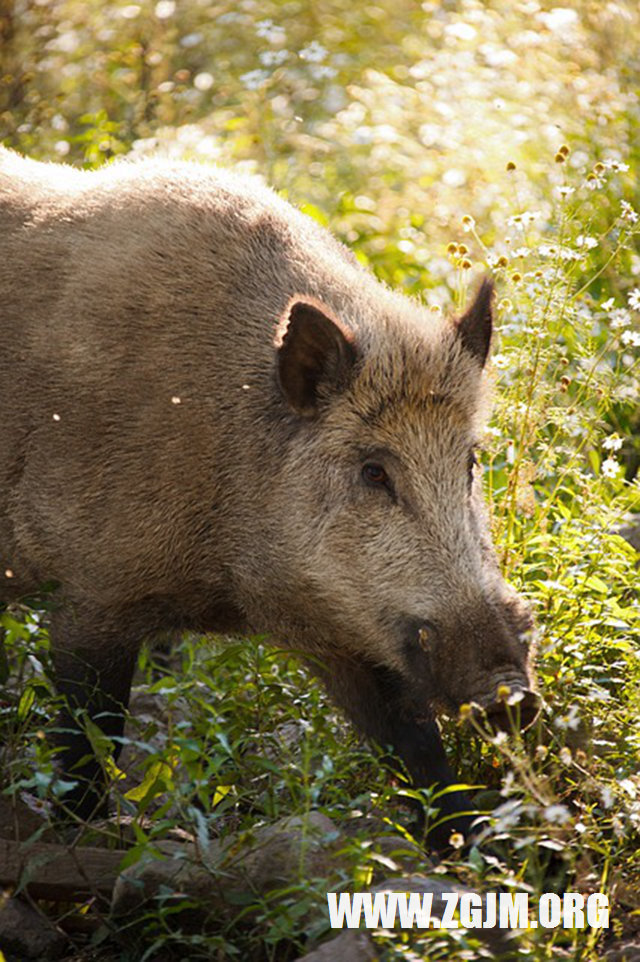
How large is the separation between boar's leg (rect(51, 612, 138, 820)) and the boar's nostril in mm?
1234

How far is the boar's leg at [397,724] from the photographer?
4484 millimetres

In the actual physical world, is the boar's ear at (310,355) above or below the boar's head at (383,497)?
above

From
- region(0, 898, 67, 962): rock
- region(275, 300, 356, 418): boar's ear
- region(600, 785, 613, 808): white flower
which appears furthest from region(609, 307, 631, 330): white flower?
region(0, 898, 67, 962): rock

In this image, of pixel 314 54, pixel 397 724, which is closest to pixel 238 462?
pixel 397 724

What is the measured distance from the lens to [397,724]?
4.62 metres

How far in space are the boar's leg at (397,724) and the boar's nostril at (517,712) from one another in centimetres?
42

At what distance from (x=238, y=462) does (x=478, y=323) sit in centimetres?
90

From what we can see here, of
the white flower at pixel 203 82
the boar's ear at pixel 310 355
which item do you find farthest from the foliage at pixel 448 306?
the boar's ear at pixel 310 355

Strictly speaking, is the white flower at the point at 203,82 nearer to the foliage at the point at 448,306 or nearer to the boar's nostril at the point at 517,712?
the foliage at the point at 448,306

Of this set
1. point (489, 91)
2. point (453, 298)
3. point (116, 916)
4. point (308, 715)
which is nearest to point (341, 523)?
point (308, 715)

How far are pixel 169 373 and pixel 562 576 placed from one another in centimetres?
147

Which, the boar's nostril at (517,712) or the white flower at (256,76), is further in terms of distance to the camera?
the white flower at (256,76)

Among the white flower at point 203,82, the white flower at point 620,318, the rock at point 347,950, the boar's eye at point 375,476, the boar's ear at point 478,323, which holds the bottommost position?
the white flower at point 203,82

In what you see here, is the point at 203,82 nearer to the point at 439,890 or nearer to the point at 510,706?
the point at 510,706
